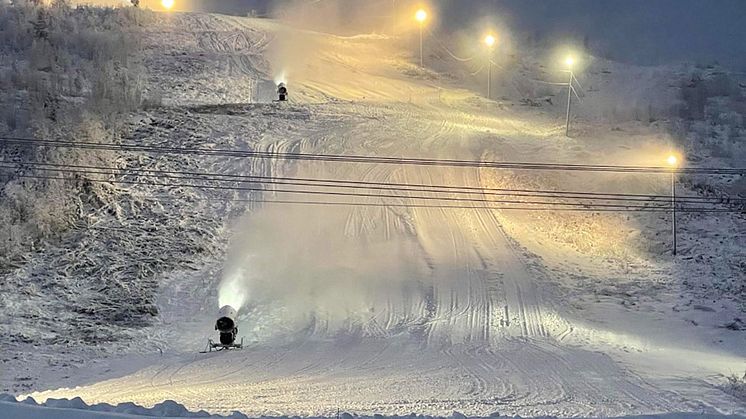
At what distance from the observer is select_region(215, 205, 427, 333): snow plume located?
19219 millimetres

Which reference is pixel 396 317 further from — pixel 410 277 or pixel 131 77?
pixel 131 77

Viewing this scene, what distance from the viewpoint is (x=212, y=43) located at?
47.3 m

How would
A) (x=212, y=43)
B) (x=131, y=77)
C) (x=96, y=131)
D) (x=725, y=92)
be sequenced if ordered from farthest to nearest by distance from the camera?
(x=212, y=43) → (x=725, y=92) → (x=131, y=77) → (x=96, y=131)

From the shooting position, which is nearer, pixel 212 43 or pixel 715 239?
pixel 715 239

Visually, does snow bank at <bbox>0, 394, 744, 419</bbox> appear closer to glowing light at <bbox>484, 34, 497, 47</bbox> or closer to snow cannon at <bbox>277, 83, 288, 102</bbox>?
snow cannon at <bbox>277, 83, 288, 102</bbox>

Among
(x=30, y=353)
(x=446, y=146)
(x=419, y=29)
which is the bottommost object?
(x=30, y=353)

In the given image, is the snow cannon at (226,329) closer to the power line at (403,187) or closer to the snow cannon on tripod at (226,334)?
the snow cannon on tripod at (226,334)

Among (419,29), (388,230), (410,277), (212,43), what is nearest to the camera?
(410,277)

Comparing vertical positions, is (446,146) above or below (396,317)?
above

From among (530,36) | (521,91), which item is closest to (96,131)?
(521,91)

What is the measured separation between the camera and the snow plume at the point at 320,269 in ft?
63.1

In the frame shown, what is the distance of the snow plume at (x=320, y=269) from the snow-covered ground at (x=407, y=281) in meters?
0.08

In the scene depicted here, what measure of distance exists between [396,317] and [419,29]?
44.3 meters

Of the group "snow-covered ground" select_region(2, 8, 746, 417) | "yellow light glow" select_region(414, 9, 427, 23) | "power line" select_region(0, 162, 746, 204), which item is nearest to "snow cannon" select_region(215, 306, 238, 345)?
"snow-covered ground" select_region(2, 8, 746, 417)
